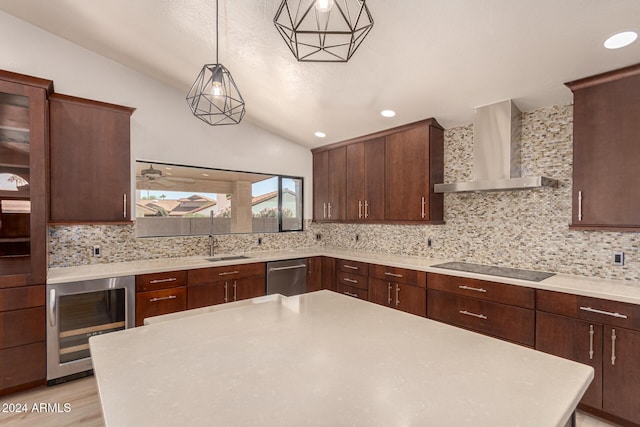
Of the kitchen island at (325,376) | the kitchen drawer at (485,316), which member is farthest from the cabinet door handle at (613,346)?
the kitchen island at (325,376)

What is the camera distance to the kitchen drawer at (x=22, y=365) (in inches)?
97.8

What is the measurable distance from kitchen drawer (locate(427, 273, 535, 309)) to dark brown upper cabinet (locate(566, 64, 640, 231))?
0.68m

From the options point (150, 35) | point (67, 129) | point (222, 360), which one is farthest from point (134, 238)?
point (222, 360)

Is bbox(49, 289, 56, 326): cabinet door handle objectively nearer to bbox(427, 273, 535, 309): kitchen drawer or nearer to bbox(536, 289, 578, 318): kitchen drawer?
bbox(427, 273, 535, 309): kitchen drawer

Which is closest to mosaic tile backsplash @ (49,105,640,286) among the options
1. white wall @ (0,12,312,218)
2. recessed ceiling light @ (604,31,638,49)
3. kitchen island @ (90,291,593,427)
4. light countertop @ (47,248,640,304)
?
light countertop @ (47,248,640,304)

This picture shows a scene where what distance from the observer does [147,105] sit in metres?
3.57

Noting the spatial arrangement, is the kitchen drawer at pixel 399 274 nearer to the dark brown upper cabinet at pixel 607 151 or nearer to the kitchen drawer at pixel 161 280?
the dark brown upper cabinet at pixel 607 151

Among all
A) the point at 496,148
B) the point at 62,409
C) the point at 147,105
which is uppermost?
the point at 147,105

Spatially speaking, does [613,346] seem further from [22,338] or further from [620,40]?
[22,338]

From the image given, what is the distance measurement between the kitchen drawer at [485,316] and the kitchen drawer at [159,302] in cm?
252

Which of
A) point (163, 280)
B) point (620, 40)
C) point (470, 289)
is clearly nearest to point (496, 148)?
point (620, 40)

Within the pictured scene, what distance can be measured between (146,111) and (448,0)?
3202mm

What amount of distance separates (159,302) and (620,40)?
13.6 feet

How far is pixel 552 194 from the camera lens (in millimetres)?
2877
